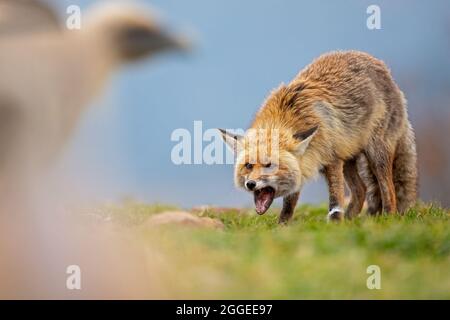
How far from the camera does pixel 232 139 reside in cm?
395

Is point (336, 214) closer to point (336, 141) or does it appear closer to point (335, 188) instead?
point (335, 188)

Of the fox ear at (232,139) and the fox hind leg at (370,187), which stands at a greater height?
the fox ear at (232,139)

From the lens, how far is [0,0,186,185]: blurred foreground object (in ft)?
7.77

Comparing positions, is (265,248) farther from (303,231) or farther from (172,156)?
(172,156)

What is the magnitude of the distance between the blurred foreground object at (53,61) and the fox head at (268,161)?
1455mm

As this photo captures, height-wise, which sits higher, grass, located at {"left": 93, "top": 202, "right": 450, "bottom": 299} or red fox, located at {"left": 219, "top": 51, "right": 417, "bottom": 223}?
red fox, located at {"left": 219, "top": 51, "right": 417, "bottom": 223}

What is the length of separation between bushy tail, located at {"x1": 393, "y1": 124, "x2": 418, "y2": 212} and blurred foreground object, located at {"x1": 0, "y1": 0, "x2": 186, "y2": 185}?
104 inches

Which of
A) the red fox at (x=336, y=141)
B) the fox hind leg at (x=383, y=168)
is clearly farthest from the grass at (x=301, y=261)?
the fox hind leg at (x=383, y=168)

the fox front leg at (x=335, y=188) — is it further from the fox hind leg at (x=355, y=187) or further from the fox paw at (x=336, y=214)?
the fox hind leg at (x=355, y=187)

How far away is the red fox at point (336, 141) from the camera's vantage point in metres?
4.12

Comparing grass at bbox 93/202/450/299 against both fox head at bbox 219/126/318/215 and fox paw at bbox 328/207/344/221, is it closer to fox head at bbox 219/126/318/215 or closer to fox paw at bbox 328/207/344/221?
fox head at bbox 219/126/318/215

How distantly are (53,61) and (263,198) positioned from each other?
1962 millimetres

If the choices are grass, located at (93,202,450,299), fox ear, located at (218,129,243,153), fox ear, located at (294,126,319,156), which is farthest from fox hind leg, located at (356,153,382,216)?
fox ear, located at (218,129,243,153)

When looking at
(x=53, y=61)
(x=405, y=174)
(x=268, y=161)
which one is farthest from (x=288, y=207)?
(x=53, y=61)
